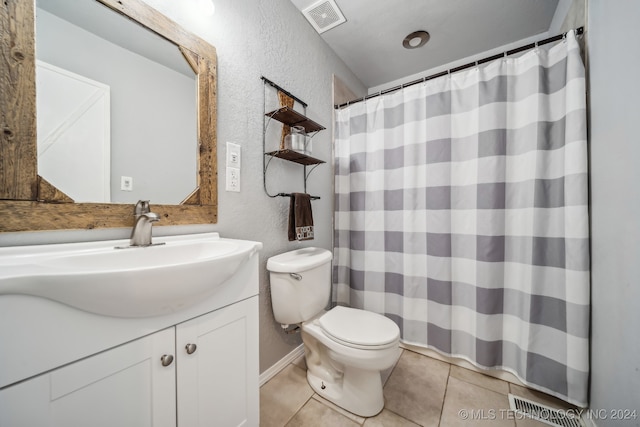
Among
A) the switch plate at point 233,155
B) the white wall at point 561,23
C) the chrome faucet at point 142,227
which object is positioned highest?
the white wall at point 561,23

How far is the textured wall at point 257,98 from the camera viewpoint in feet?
3.39

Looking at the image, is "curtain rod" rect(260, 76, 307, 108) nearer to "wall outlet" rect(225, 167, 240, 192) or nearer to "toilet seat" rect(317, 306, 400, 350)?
"wall outlet" rect(225, 167, 240, 192)

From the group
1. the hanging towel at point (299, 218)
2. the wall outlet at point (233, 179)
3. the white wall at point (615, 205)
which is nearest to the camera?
the white wall at point (615, 205)

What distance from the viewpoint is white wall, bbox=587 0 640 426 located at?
733 mm

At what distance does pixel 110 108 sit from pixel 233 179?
18.9 inches

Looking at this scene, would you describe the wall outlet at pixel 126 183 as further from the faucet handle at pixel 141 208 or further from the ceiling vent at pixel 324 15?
the ceiling vent at pixel 324 15

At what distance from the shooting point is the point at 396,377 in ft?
4.20

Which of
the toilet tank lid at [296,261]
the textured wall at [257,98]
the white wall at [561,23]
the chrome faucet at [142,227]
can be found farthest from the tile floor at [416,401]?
the white wall at [561,23]

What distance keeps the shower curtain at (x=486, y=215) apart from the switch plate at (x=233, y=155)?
926 mm

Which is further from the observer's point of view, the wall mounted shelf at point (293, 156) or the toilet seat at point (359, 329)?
the wall mounted shelf at point (293, 156)

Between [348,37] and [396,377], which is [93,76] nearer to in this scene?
[348,37]

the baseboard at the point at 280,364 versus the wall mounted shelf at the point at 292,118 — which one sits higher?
the wall mounted shelf at the point at 292,118

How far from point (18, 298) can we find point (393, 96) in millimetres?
1841

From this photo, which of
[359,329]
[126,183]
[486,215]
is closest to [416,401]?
[359,329]
